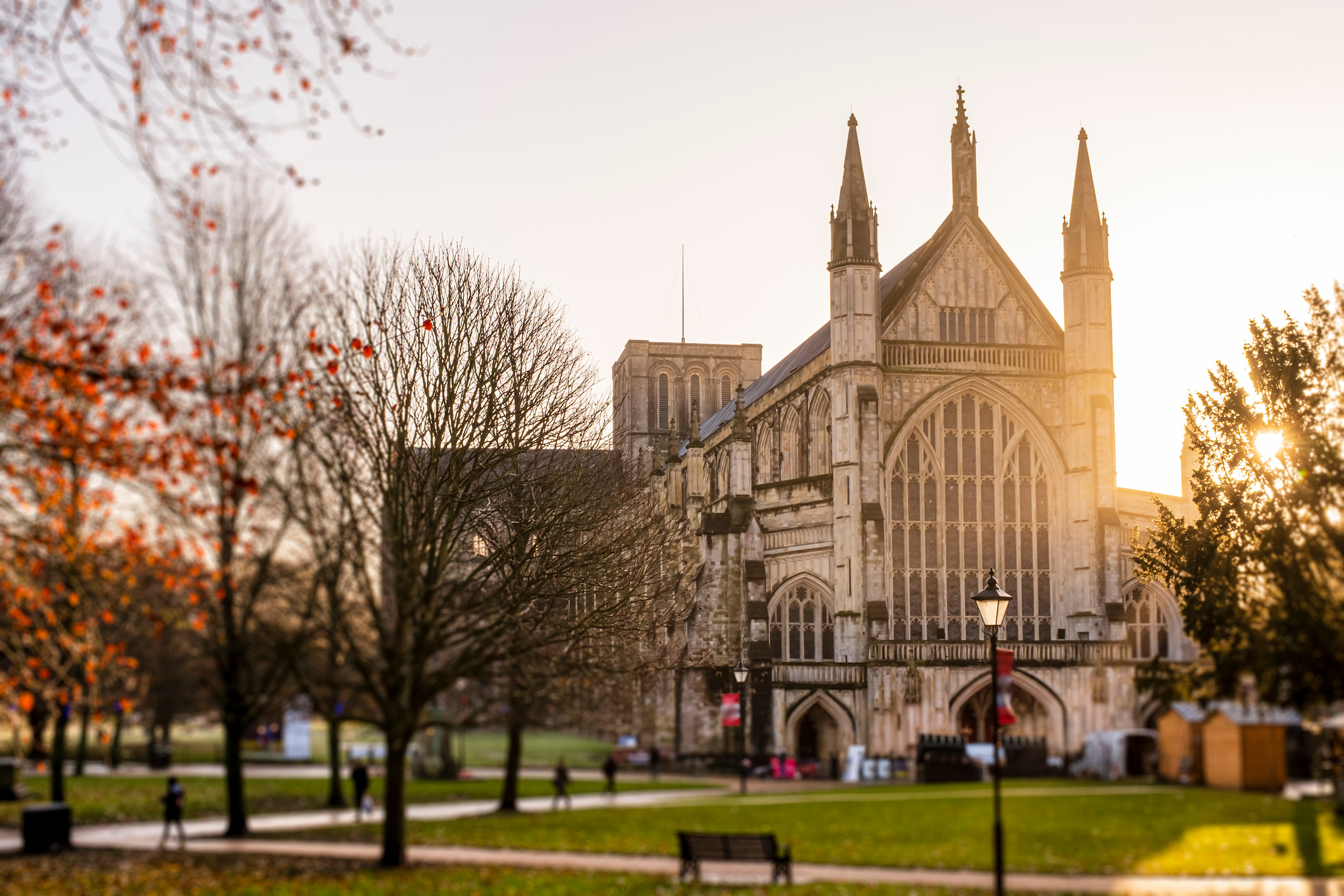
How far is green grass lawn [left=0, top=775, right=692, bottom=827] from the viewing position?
1308 inches

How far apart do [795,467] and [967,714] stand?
12325 mm

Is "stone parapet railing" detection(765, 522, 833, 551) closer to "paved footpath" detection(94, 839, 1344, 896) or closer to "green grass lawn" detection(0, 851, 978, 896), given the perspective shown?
"paved footpath" detection(94, 839, 1344, 896)

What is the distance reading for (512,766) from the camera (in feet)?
108

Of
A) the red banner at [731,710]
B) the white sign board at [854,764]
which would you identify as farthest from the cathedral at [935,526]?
the red banner at [731,710]

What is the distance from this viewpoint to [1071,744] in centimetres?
4166

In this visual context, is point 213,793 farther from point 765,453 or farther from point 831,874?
point 831,874

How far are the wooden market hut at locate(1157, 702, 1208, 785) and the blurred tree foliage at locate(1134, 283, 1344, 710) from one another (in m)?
9.72

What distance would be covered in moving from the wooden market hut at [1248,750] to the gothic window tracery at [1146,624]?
1460 centimetres

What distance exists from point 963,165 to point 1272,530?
3404 cm

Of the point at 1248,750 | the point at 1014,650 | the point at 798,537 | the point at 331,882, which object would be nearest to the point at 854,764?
the point at 1014,650

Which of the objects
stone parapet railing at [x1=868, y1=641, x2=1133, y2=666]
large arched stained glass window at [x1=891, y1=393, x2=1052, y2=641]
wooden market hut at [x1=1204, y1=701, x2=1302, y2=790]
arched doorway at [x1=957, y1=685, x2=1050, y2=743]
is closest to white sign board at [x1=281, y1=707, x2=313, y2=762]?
large arched stained glass window at [x1=891, y1=393, x2=1052, y2=641]

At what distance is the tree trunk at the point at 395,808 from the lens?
67.9 ft

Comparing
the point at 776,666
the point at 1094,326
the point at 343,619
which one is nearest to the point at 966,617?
the point at 776,666

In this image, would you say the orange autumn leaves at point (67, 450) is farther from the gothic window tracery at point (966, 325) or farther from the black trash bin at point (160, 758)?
the black trash bin at point (160, 758)
